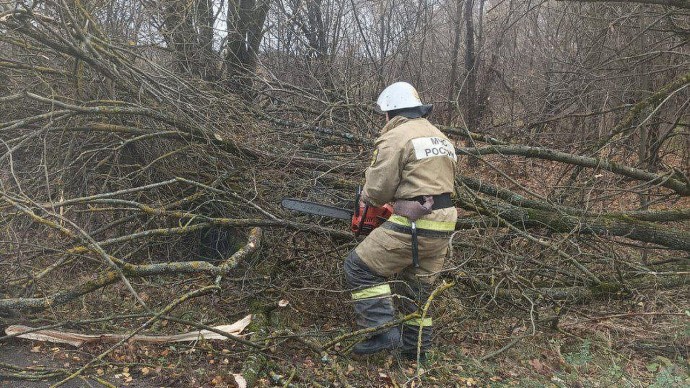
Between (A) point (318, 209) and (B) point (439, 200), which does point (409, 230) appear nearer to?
(B) point (439, 200)

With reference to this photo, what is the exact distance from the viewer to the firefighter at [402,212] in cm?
346

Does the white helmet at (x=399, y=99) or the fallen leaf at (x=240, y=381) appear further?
the white helmet at (x=399, y=99)

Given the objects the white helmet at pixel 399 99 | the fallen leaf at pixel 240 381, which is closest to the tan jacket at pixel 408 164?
the white helmet at pixel 399 99

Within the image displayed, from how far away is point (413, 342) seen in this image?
3814 mm

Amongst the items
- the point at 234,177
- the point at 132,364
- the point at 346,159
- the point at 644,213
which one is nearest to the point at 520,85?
the point at 644,213

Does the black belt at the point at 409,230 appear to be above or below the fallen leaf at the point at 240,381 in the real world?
above

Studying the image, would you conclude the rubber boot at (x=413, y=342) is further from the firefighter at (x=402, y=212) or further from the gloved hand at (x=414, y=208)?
the gloved hand at (x=414, y=208)

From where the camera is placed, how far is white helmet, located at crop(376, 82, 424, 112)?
3641 mm

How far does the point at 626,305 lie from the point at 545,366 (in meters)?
1.18

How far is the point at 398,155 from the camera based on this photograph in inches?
135

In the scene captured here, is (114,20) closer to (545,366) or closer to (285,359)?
(285,359)

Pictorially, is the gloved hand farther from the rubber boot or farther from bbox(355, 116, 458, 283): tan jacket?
the rubber boot

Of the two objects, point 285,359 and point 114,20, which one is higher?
point 114,20

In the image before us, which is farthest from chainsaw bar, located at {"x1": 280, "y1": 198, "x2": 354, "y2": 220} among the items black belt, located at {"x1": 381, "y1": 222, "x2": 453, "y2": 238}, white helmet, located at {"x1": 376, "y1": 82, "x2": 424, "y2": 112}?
white helmet, located at {"x1": 376, "y1": 82, "x2": 424, "y2": 112}
